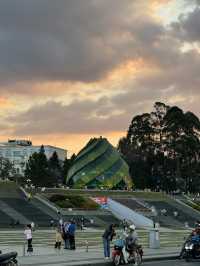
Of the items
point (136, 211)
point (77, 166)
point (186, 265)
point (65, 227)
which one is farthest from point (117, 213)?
point (186, 265)

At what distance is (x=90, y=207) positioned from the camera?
72312 mm

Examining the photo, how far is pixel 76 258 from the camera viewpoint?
1032 inches

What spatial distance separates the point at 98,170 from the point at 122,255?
79.2 m

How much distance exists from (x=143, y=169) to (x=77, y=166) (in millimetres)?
22231

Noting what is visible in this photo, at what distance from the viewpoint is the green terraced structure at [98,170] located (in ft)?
339

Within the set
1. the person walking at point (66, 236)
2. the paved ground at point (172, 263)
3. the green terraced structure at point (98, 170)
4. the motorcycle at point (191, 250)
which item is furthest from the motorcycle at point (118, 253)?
the green terraced structure at point (98, 170)

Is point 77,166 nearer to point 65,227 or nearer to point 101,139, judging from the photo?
point 101,139

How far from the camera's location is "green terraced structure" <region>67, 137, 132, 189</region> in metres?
103

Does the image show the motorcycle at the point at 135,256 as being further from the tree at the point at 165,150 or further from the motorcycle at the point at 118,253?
the tree at the point at 165,150

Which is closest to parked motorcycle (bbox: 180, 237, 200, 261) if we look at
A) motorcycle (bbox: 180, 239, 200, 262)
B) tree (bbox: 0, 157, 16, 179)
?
motorcycle (bbox: 180, 239, 200, 262)

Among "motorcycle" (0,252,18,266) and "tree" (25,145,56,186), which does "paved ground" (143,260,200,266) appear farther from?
"tree" (25,145,56,186)

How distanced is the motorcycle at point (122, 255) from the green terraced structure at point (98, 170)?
77386 millimetres

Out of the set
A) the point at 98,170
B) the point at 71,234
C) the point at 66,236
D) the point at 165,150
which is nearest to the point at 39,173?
the point at 98,170

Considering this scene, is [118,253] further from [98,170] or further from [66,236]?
[98,170]
